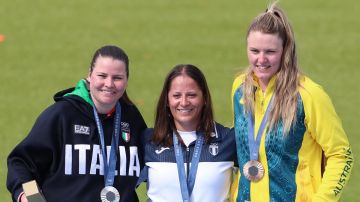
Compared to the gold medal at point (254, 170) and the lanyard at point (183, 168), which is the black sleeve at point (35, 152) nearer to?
the lanyard at point (183, 168)

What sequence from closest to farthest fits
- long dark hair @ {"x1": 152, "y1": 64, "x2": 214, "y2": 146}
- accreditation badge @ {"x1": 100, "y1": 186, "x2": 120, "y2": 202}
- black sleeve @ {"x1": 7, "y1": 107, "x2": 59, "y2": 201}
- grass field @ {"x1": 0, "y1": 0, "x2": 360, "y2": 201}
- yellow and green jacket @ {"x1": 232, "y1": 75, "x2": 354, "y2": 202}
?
yellow and green jacket @ {"x1": 232, "y1": 75, "x2": 354, "y2": 202} → black sleeve @ {"x1": 7, "y1": 107, "x2": 59, "y2": 201} → accreditation badge @ {"x1": 100, "y1": 186, "x2": 120, "y2": 202} → long dark hair @ {"x1": 152, "y1": 64, "x2": 214, "y2": 146} → grass field @ {"x1": 0, "y1": 0, "x2": 360, "y2": 201}

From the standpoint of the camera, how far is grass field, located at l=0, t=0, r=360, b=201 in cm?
1075

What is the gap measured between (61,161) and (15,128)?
4406 mm

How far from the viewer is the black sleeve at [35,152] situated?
5711 mm

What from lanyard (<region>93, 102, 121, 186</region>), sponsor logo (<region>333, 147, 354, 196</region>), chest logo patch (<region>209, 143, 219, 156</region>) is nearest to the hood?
lanyard (<region>93, 102, 121, 186</region>)

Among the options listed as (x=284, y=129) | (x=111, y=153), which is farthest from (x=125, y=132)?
(x=284, y=129)

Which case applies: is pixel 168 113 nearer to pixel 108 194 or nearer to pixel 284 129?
pixel 108 194

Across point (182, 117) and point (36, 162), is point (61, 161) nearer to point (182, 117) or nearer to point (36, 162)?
point (36, 162)

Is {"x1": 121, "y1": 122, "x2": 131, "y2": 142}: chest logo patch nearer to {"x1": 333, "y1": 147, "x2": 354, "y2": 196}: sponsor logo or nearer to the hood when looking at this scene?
the hood

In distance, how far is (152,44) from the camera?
40.1 feet

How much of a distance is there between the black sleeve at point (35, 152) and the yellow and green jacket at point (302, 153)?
1079 millimetres

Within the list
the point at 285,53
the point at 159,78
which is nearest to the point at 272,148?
the point at 285,53

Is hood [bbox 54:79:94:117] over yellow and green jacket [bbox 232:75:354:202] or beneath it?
over

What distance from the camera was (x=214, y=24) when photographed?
1271cm
